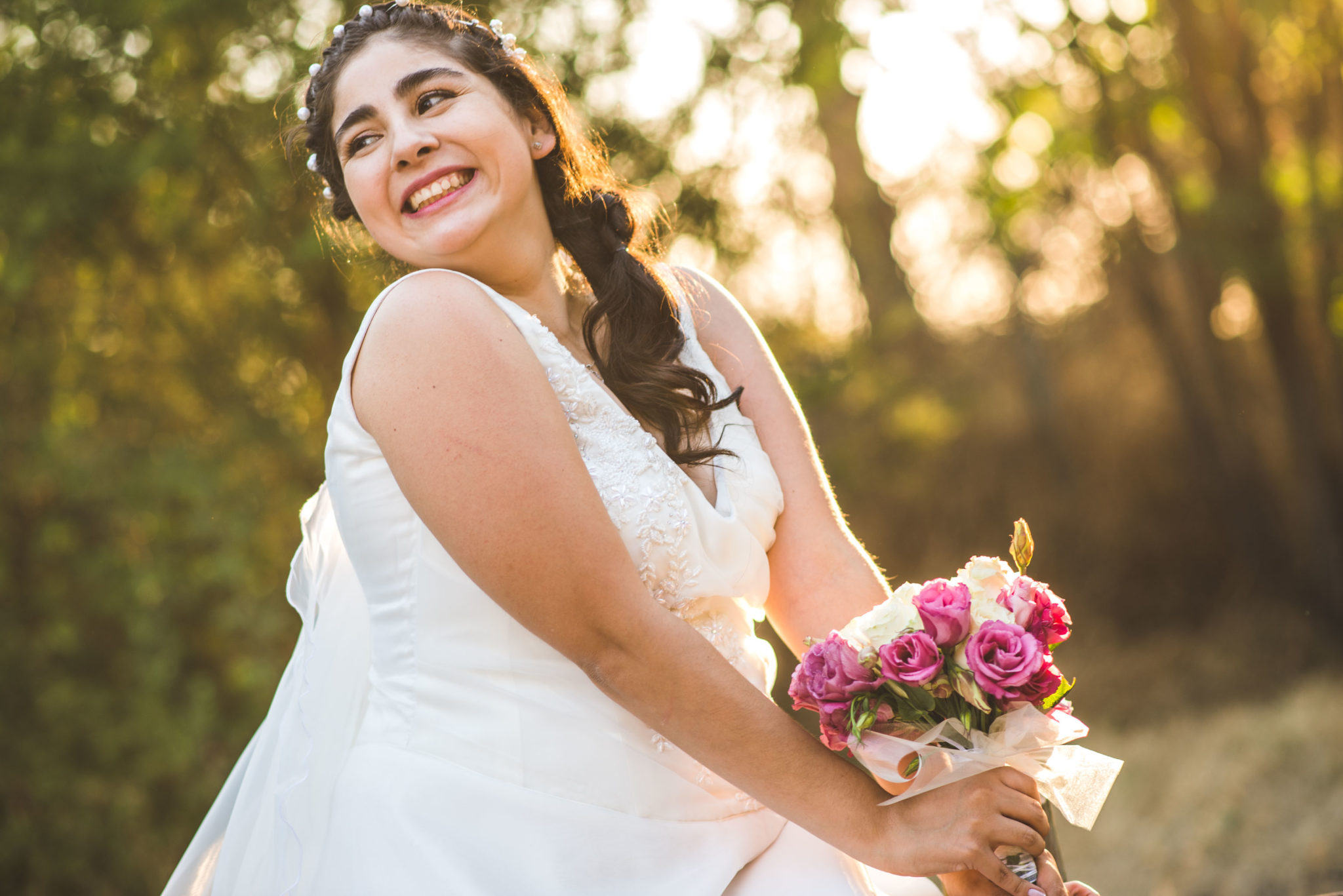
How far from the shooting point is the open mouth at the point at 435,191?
2.01m

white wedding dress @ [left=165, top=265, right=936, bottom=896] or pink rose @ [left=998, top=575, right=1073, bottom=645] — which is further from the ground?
pink rose @ [left=998, top=575, right=1073, bottom=645]

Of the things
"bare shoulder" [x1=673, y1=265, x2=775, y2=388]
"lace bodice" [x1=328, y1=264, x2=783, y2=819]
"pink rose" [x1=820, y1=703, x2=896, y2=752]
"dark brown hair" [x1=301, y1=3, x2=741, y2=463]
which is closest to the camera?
"pink rose" [x1=820, y1=703, x2=896, y2=752]

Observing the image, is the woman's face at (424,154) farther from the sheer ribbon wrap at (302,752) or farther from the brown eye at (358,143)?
the sheer ribbon wrap at (302,752)

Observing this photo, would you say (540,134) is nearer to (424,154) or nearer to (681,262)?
(424,154)

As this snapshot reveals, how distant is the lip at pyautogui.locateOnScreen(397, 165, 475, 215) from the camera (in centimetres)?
200

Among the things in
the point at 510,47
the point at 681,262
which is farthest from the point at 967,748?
the point at 681,262

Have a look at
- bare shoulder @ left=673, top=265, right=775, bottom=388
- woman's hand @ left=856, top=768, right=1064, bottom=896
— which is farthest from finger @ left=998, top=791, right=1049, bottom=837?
bare shoulder @ left=673, top=265, right=775, bottom=388

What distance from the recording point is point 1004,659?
62.1 inches

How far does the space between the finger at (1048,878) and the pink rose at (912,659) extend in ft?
1.23

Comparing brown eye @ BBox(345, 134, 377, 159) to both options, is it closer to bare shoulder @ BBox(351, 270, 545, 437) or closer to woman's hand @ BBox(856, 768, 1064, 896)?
bare shoulder @ BBox(351, 270, 545, 437)

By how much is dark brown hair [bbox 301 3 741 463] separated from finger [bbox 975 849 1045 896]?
823 mm

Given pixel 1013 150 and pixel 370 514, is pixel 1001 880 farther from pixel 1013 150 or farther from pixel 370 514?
pixel 1013 150

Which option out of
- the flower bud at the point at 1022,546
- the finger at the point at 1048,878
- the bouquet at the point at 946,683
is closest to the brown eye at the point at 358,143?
the bouquet at the point at 946,683

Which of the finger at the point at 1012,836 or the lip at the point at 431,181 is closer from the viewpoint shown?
the finger at the point at 1012,836
